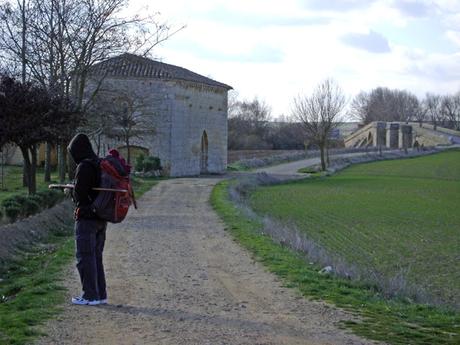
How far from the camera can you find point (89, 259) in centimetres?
878

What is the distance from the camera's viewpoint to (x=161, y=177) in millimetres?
44000

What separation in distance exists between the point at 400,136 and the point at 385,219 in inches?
3177

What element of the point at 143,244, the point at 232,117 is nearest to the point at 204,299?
the point at 143,244

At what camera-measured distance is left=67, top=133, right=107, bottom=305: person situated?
341 inches

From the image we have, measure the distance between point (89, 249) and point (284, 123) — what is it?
96.2m

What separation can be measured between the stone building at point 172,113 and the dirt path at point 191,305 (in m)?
25.7

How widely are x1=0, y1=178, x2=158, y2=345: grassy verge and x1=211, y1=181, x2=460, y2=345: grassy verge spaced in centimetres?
304

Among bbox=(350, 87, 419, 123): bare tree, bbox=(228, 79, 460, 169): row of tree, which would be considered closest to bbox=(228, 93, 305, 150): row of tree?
bbox=(228, 79, 460, 169): row of tree

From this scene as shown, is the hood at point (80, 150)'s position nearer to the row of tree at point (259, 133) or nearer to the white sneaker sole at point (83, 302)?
the white sneaker sole at point (83, 302)

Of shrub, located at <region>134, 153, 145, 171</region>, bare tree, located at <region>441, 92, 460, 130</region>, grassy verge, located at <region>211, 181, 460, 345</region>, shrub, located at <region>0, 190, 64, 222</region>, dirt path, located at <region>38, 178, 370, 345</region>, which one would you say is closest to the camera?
dirt path, located at <region>38, 178, 370, 345</region>

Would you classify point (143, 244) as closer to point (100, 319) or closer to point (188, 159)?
point (100, 319)

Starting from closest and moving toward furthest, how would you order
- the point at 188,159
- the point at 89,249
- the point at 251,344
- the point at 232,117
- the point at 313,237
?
the point at 251,344 < the point at 89,249 < the point at 313,237 < the point at 188,159 < the point at 232,117

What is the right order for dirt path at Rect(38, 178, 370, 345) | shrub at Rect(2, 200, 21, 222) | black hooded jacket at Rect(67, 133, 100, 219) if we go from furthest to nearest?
shrub at Rect(2, 200, 21, 222)
black hooded jacket at Rect(67, 133, 100, 219)
dirt path at Rect(38, 178, 370, 345)

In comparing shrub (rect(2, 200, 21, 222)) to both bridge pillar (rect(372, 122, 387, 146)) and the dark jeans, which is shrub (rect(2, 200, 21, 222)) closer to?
the dark jeans
